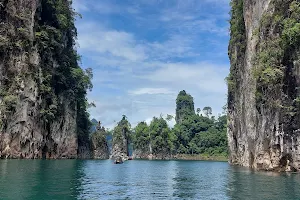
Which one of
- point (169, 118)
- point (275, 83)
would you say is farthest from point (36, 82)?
point (169, 118)

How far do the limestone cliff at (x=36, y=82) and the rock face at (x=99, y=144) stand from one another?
82.1 feet

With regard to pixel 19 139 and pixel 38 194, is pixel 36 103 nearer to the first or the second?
pixel 19 139

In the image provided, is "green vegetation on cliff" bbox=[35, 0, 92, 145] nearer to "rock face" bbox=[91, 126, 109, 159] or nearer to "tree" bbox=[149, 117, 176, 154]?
"rock face" bbox=[91, 126, 109, 159]

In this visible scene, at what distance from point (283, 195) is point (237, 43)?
1439 inches

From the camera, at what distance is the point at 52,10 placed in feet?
190

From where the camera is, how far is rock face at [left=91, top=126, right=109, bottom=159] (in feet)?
285

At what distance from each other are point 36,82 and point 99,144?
141 feet

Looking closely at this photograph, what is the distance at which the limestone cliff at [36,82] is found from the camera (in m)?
45.7

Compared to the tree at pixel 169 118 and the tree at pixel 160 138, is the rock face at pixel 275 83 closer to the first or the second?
the tree at pixel 160 138

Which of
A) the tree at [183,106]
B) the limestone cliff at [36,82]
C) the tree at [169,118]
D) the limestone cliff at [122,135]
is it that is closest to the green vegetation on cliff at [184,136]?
the tree at [169,118]

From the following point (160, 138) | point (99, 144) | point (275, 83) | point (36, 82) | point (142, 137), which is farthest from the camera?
point (142, 137)

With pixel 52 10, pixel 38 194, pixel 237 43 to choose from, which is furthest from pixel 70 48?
pixel 38 194

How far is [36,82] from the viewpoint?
5012 cm

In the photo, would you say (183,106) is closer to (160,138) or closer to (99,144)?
(160,138)
